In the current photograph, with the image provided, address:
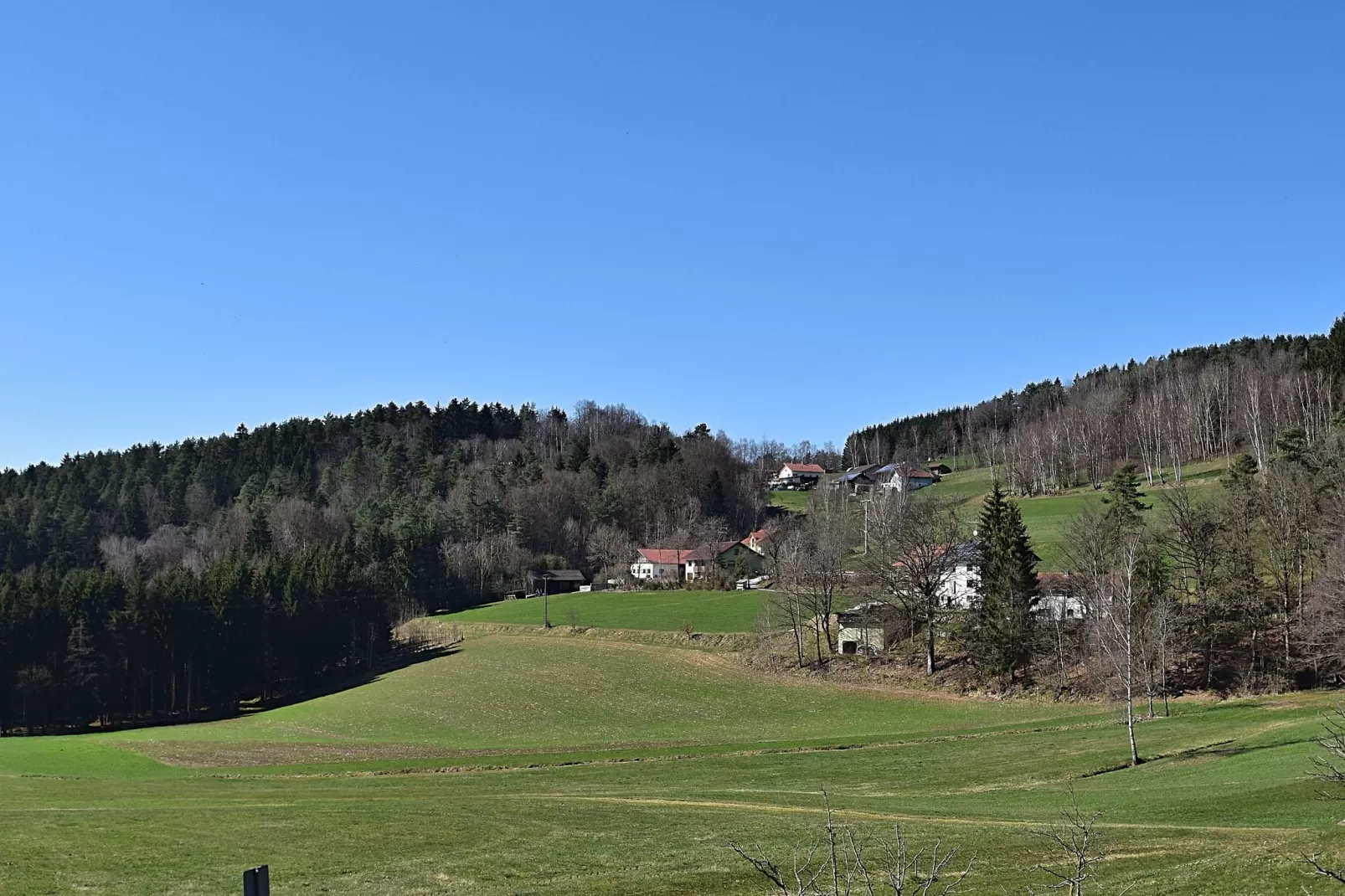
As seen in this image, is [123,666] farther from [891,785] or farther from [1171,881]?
[1171,881]

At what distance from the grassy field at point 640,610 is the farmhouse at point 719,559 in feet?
39.2

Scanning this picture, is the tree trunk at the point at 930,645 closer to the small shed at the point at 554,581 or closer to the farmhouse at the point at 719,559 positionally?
the farmhouse at the point at 719,559

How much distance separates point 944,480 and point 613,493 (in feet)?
202

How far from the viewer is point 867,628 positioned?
278 feet

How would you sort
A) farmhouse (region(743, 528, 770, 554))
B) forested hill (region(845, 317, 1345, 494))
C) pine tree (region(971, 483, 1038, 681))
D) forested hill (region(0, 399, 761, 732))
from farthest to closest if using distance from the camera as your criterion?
farmhouse (region(743, 528, 770, 554)) < forested hill (region(845, 317, 1345, 494)) < forested hill (region(0, 399, 761, 732)) < pine tree (region(971, 483, 1038, 681))

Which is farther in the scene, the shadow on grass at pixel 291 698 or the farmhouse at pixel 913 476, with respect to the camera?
the farmhouse at pixel 913 476

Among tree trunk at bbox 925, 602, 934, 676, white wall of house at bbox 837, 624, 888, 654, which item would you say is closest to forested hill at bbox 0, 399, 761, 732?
white wall of house at bbox 837, 624, 888, 654

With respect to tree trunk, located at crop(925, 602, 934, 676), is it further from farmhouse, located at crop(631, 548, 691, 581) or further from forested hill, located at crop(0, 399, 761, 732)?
farmhouse, located at crop(631, 548, 691, 581)

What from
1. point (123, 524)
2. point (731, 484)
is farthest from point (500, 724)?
point (123, 524)

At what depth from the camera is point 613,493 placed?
538 feet

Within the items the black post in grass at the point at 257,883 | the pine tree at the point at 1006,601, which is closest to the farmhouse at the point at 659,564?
the pine tree at the point at 1006,601

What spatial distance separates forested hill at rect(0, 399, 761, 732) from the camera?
92250mm

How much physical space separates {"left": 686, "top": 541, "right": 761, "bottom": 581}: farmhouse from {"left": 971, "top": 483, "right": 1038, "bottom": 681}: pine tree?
191 ft

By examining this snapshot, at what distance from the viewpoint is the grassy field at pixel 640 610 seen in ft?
332
